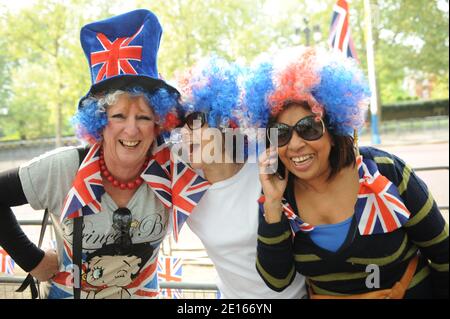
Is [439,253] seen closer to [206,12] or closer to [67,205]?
[67,205]

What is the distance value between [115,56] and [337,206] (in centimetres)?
155

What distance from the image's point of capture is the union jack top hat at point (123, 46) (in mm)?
2326

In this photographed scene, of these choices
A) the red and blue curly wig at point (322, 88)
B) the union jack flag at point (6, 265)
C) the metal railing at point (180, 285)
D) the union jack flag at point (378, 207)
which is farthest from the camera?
the union jack flag at point (6, 265)

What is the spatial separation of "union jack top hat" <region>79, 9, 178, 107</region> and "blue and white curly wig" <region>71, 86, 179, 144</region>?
5 cm

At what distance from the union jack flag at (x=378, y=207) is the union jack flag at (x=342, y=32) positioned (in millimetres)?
4809

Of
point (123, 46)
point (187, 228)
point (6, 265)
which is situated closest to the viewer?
point (123, 46)

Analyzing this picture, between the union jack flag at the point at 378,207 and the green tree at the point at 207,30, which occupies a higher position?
the green tree at the point at 207,30

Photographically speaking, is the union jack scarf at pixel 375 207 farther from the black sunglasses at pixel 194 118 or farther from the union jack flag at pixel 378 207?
the black sunglasses at pixel 194 118

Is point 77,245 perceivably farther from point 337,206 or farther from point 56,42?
point 56,42

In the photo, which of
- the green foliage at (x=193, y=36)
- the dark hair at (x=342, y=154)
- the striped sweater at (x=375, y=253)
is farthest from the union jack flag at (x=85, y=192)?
the green foliage at (x=193, y=36)

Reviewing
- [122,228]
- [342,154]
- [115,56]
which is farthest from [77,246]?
[342,154]

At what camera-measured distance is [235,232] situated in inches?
82.9

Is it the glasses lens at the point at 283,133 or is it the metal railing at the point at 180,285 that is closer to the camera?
the glasses lens at the point at 283,133

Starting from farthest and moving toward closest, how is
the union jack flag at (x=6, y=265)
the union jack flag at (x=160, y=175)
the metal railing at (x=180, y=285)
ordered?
1. the union jack flag at (x=6, y=265)
2. the metal railing at (x=180, y=285)
3. the union jack flag at (x=160, y=175)
